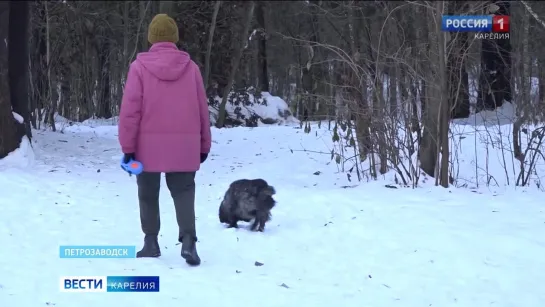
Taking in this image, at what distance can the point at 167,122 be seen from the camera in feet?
18.5

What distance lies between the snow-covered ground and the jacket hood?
1.38 meters

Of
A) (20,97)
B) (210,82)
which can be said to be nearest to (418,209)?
(20,97)

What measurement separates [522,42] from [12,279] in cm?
730

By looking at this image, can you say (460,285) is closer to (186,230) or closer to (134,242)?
(186,230)

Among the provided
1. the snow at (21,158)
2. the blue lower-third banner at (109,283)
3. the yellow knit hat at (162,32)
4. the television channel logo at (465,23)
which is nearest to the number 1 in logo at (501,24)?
the television channel logo at (465,23)

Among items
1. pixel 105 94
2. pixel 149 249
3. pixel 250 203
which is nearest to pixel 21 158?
pixel 250 203

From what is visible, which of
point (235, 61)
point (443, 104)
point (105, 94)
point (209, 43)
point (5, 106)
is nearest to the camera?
point (443, 104)

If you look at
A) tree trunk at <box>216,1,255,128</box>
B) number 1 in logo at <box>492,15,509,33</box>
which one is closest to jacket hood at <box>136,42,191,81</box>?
number 1 in logo at <box>492,15,509,33</box>

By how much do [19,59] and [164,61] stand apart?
710 centimetres

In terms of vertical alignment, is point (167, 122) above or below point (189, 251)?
above

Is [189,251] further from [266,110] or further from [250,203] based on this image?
[266,110]

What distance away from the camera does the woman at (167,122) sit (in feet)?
18.4

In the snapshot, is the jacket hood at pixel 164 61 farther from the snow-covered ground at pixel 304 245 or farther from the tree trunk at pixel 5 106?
the tree trunk at pixel 5 106

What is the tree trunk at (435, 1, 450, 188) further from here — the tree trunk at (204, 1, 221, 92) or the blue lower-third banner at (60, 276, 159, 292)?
the tree trunk at (204, 1, 221, 92)
